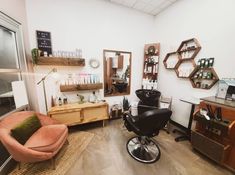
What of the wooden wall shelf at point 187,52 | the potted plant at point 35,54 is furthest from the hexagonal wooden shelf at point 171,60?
the potted plant at point 35,54

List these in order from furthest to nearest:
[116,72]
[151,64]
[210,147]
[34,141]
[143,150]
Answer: [151,64]
[116,72]
[143,150]
[210,147]
[34,141]

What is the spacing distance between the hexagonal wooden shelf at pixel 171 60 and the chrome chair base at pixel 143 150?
73.2 inches

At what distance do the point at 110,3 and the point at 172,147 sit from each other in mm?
3509

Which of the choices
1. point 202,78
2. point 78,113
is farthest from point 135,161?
point 202,78

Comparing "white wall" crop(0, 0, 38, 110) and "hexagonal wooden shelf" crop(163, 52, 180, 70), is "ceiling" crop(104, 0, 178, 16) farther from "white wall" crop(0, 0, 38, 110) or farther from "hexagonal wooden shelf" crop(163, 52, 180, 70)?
"white wall" crop(0, 0, 38, 110)

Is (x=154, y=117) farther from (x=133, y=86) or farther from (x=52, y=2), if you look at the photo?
(x=52, y=2)

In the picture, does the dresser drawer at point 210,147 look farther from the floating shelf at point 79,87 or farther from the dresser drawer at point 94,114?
the floating shelf at point 79,87

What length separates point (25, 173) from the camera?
1608 mm

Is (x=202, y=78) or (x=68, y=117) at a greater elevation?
(x=202, y=78)

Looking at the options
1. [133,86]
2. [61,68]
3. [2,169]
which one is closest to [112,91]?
[133,86]

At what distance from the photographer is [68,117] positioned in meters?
2.44

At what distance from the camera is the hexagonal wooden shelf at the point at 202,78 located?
6.77ft

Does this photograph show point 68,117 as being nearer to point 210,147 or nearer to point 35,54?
point 35,54

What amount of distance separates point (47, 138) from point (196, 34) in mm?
3299
